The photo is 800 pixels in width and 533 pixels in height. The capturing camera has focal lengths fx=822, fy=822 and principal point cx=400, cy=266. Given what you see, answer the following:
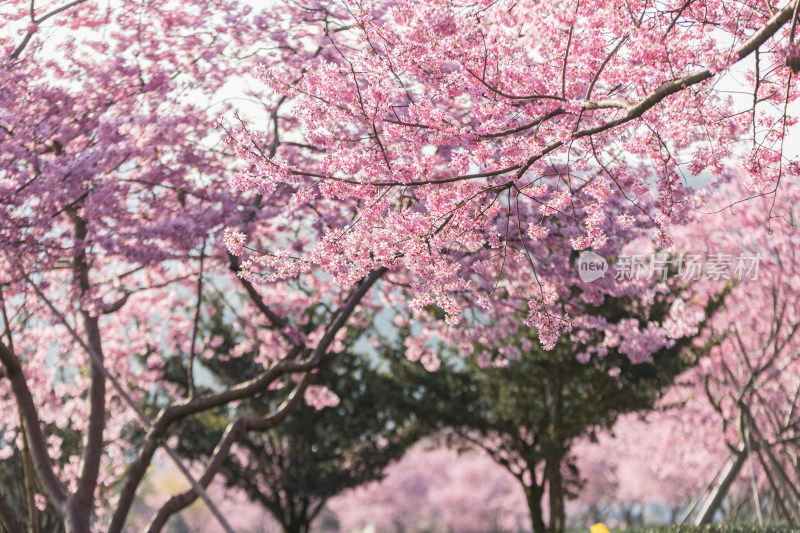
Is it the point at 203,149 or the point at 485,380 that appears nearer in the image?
the point at 203,149

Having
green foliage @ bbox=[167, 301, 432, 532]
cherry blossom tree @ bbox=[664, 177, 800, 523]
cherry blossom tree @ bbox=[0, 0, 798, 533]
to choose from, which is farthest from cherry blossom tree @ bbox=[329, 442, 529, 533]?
cherry blossom tree @ bbox=[0, 0, 798, 533]

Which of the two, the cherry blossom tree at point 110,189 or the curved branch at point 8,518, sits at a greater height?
the cherry blossom tree at point 110,189

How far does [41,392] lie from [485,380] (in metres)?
8.83

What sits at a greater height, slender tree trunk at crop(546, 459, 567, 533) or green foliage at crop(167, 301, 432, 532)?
green foliage at crop(167, 301, 432, 532)

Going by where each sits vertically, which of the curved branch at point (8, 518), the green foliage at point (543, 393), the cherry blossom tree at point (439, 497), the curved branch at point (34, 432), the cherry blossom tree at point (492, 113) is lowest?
the curved branch at point (8, 518)

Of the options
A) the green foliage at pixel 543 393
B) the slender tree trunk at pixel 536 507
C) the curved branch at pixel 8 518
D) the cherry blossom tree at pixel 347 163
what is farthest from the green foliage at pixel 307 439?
the curved branch at pixel 8 518

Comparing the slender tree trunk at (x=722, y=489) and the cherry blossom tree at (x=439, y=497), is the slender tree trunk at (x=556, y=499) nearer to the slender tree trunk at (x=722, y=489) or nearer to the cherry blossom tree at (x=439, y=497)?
the slender tree trunk at (x=722, y=489)

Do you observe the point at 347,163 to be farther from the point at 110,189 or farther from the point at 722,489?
the point at 722,489

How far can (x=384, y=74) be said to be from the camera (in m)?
5.74

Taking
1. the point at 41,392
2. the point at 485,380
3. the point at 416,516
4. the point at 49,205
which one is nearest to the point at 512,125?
the point at 49,205

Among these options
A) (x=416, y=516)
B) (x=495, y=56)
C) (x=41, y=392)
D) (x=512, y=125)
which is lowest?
(x=512, y=125)

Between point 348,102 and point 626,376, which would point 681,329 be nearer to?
point 626,376

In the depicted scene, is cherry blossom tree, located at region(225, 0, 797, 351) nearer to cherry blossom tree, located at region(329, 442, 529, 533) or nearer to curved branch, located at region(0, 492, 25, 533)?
curved branch, located at region(0, 492, 25, 533)

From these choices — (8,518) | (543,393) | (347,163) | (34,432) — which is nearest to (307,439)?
(543,393)
